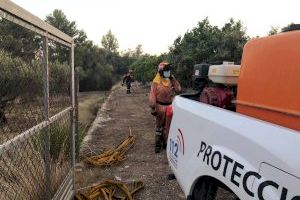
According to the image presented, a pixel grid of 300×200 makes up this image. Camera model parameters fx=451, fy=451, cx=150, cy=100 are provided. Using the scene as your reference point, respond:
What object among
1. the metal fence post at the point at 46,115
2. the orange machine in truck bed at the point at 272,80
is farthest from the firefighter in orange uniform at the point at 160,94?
the orange machine in truck bed at the point at 272,80

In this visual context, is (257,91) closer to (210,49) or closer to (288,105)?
(288,105)

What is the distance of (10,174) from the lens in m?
3.67

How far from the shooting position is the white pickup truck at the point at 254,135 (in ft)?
7.67

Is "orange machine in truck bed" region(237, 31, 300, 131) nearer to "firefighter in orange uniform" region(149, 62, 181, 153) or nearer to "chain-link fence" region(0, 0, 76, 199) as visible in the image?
"chain-link fence" region(0, 0, 76, 199)

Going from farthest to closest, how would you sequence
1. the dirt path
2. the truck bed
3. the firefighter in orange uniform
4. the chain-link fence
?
1. the firefighter in orange uniform
2. the dirt path
3. the chain-link fence
4. the truck bed

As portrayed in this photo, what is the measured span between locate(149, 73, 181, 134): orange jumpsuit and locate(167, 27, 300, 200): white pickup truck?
4.85m

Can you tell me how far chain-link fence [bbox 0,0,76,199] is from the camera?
118 inches

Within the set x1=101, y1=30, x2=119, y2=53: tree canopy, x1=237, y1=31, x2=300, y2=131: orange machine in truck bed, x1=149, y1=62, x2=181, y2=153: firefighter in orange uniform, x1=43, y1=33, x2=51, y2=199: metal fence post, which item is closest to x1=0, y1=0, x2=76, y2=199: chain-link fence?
x1=43, y1=33, x2=51, y2=199: metal fence post

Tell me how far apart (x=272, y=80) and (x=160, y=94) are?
5.91 meters

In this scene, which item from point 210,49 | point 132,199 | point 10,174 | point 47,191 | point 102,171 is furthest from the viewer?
point 210,49

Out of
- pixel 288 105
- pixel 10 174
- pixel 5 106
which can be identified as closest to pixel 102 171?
pixel 10 174

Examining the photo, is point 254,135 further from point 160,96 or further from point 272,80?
point 160,96

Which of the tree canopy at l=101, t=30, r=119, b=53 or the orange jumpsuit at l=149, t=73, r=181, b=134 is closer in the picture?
the orange jumpsuit at l=149, t=73, r=181, b=134

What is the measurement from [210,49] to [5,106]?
14593 mm
